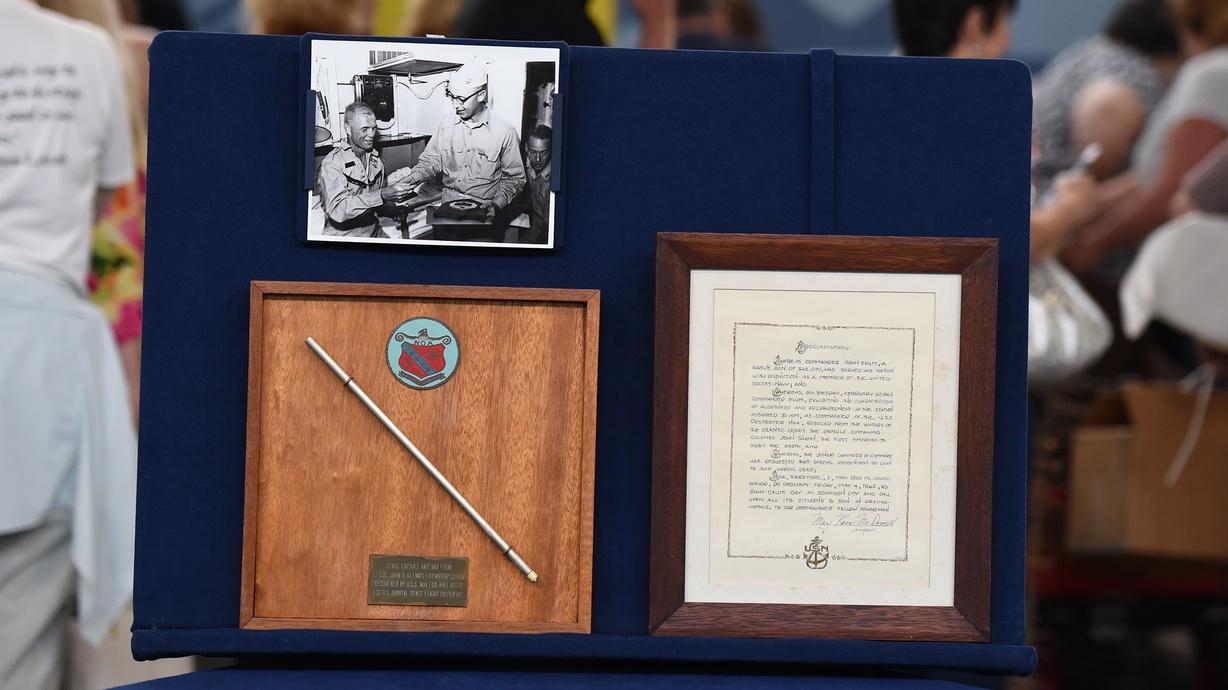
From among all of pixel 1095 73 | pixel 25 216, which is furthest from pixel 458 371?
pixel 1095 73

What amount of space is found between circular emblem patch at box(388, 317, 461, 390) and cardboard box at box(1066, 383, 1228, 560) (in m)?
1.75

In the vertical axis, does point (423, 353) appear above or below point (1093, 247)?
below

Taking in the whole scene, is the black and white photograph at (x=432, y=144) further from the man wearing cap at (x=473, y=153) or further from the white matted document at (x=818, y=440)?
the white matted document at (x=818, y=440)

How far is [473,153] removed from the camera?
34.2 inches

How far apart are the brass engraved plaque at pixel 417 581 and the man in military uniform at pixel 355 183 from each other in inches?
8.6

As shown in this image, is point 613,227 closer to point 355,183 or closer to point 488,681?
point 355,183

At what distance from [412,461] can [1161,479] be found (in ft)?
5.82

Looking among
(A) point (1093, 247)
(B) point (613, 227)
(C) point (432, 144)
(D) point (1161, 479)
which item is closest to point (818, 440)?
(B) point (613, 227)

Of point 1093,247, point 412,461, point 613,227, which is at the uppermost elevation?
point 1093,247

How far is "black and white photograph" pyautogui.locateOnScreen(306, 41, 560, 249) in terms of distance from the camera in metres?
0.87

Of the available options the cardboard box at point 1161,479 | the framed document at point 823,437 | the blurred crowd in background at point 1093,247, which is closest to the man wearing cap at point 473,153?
the framed document at point 823,437

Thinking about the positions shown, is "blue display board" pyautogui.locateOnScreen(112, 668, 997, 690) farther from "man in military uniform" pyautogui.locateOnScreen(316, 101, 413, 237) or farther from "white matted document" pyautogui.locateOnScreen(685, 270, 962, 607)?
"man in military uniform" pyautogui.locateOnScreen(316, 101, 413, 237)

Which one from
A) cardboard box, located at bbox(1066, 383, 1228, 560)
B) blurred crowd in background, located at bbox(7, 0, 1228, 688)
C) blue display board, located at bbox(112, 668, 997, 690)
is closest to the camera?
blue display board, located at bbox(112, 668, 997, 690)

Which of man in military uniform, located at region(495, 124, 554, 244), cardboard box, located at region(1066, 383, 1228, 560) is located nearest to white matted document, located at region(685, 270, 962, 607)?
man in military uniform, located at region(495, 124, 554, 244)
